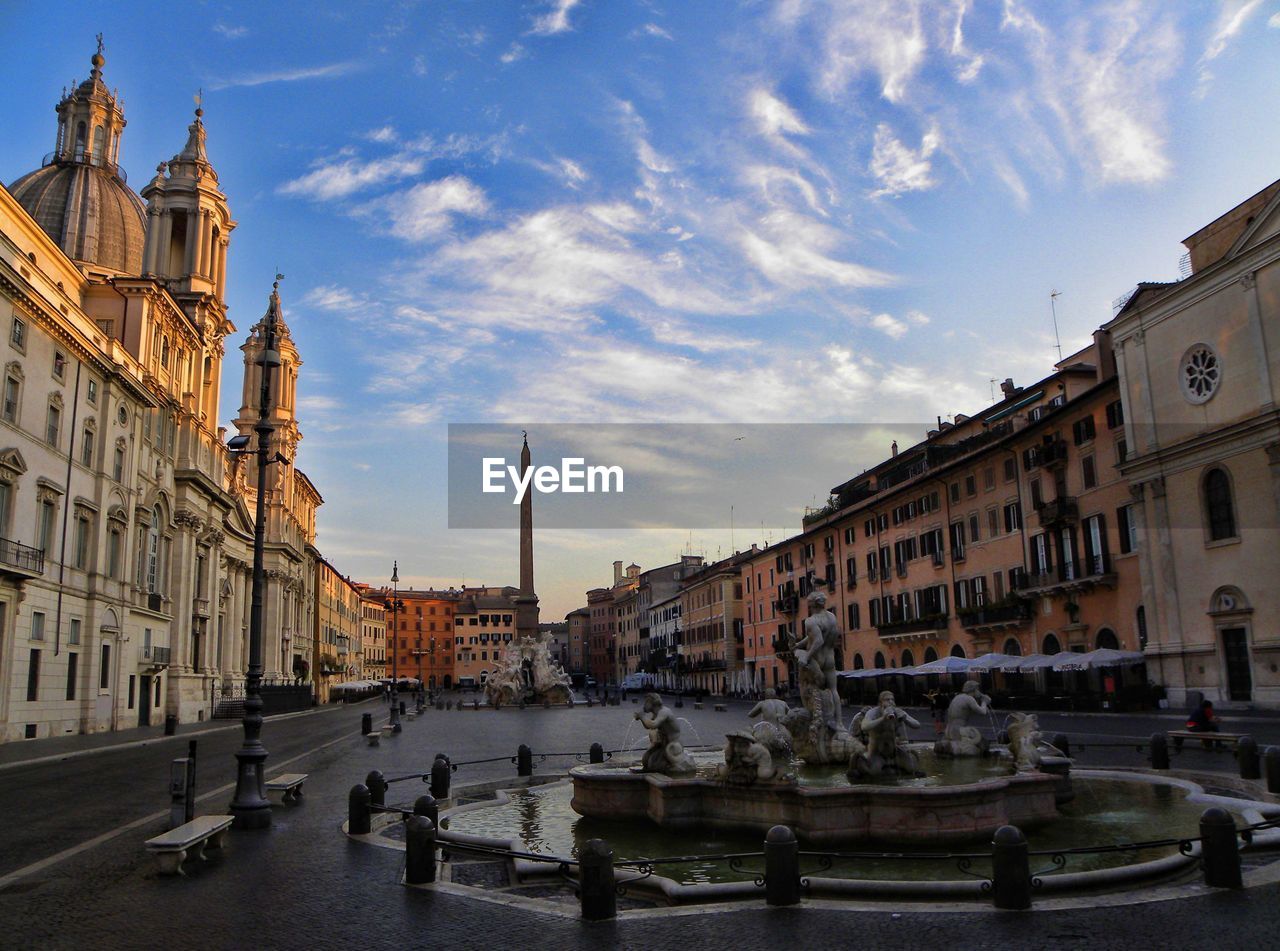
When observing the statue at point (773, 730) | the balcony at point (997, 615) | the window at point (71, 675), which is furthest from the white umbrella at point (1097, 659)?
the window at point (71, 675)

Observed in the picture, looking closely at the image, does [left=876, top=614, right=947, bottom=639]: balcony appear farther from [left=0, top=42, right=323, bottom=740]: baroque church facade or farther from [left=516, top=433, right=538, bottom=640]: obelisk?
[left=0, top=42, right=323, bottom=740]: baroque church facade

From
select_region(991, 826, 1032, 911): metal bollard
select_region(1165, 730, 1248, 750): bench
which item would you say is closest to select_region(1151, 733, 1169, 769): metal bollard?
select_region(1165, 730, 1248, 750): bench

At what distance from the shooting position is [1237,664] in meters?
32.1

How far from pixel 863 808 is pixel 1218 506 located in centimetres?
2890

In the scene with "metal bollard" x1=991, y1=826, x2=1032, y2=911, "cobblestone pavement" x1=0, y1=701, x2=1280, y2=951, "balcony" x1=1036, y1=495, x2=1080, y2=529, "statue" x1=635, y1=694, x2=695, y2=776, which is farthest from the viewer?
"balcony" x1=1036, y1=495, x2=1080, y2=529

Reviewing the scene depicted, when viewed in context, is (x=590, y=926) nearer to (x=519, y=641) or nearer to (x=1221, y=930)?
(x=1221, y=930)

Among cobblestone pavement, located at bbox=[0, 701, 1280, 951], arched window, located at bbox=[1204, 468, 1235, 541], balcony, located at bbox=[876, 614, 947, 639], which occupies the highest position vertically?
arched window, located at bbox=[1204, 468, 1235, 541]

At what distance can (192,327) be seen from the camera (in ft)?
165

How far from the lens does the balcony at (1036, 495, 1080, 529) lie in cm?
3938

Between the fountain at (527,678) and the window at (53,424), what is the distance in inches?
1427

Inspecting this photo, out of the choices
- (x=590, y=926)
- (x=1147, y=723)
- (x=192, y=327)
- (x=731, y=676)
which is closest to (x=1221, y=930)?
(x=590, y=926)

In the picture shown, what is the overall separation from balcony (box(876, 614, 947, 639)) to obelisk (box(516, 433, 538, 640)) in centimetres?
2503

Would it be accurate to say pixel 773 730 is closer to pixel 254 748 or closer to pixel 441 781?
pixel 441 781

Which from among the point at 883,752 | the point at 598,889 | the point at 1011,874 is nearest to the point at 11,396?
the point at 883,752
